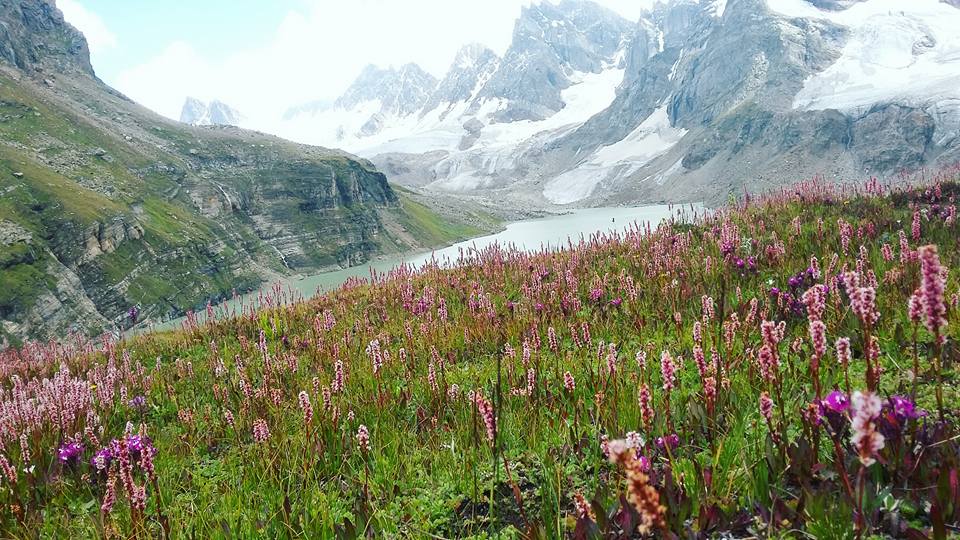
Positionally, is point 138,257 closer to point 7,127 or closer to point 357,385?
point 7,127

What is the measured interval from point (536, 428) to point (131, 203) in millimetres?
111012

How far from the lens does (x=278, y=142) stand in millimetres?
162500

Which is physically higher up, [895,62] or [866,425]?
[895,62]

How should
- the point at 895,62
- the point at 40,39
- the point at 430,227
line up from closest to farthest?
the point at 895,62 < the point at 430,227 < the point at 40,39

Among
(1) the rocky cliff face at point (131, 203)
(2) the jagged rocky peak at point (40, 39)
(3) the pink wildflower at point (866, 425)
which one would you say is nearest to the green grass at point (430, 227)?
(1) the rocky cliff face at point (131, 203)

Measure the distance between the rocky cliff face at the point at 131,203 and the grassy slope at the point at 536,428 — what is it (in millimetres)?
68612

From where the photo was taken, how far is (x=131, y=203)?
9312 cm

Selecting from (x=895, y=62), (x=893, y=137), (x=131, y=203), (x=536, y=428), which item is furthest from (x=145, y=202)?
(x=895, y=62)

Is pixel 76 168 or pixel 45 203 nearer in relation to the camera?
pixel 45 203

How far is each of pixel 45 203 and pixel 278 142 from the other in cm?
9421

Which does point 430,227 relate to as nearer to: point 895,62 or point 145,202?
point 145,202

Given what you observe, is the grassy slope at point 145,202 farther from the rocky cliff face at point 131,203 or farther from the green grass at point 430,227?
the green grass at point 430,227

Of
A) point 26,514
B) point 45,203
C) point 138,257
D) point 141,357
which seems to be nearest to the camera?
point 26,514

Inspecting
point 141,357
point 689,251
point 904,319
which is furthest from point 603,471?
point 141,357
